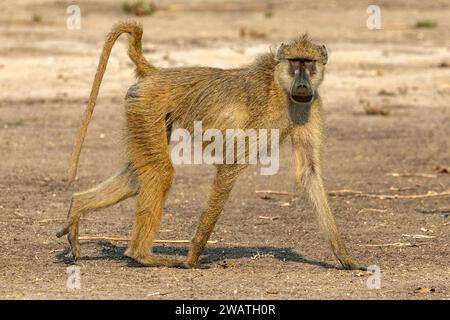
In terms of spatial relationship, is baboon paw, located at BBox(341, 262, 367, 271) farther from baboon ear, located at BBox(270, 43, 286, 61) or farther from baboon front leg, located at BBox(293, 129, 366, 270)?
baboon ear, located at BBox(270, 43, 286, 61)

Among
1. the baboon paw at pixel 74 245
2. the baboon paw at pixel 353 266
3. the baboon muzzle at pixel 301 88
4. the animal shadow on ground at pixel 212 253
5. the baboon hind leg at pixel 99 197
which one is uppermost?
the baboon muzzle at pixel 301 88

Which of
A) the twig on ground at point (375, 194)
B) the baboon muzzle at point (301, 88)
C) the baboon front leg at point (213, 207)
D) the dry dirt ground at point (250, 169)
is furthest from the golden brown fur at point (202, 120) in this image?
the twig on ground at point (375, 194)

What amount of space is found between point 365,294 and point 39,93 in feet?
31.9

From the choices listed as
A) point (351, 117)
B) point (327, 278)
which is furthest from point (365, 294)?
point (351, 117)

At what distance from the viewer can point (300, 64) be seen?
27.6ft

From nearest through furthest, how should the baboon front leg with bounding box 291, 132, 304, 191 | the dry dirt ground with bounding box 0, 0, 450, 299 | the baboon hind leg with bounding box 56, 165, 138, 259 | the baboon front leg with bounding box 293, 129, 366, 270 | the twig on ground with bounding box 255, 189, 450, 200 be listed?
the dry dirt ground with bounding box 0, 0, 450, 299 → the baboon front leg with bounding box 293, 129, 366, 270 → the baboon front leg with bounding box 291, 132, 304, 191 → the baboon hind leg with bounding box 56, 165, 138, 259 → the twig on ground with bounding box 255, 189, 450, 200

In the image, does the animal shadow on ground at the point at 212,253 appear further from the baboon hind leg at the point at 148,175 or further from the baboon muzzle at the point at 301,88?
the baboon muzzle at the point at 301,88

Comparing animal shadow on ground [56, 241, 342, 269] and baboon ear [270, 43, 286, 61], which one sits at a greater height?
baboon ear [270, 43, 286, 61]

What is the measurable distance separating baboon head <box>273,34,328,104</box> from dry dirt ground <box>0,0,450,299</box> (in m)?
1.33

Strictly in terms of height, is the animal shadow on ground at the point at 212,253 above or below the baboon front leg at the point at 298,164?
below

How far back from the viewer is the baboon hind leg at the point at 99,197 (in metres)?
8.81

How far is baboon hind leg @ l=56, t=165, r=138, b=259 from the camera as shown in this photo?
28.9 ft

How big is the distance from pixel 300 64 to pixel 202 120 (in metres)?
0.87

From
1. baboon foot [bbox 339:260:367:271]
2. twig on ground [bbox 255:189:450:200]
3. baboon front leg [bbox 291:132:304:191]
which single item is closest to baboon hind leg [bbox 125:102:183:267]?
baboon front leg [bbox 291:132:304:191]
